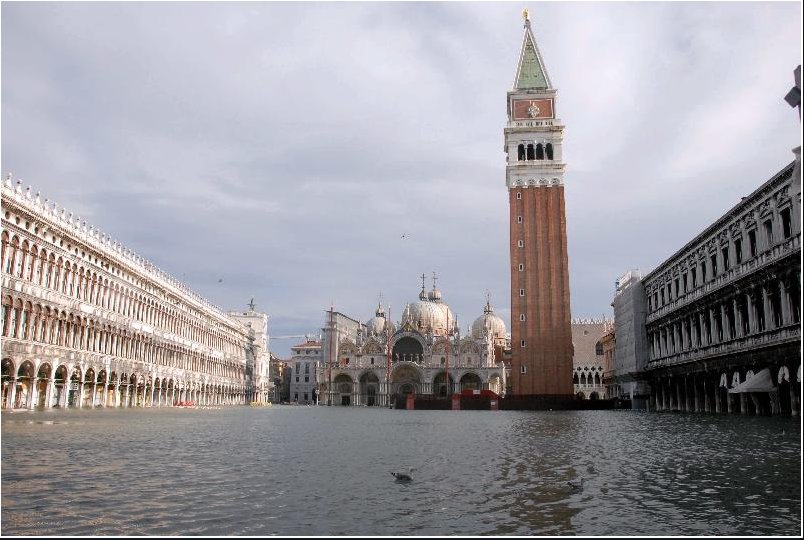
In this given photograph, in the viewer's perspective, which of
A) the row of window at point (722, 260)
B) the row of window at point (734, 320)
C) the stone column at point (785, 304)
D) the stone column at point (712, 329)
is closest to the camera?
the stone column at point (785, 304)

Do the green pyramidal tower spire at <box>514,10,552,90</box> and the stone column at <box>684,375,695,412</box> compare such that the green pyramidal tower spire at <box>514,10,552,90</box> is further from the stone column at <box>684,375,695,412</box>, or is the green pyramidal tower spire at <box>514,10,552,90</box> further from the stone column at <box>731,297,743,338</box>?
the stone column at <box>731,297,743,338</box>

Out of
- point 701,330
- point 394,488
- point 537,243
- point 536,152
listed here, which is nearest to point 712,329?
point 701,330

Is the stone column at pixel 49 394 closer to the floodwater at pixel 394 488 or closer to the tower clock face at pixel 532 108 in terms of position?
the floodwater at pixel 394 488

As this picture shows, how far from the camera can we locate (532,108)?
7956cm

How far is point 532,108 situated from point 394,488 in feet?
240

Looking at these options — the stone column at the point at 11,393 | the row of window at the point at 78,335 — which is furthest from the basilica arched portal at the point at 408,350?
the stone column at the point at 11,393

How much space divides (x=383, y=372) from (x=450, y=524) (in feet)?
309

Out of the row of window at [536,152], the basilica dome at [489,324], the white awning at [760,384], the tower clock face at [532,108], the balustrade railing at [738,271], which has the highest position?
the tower clock face at [532,108]

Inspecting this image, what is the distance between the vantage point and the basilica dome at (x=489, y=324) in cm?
11938

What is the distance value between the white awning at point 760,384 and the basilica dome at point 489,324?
8606 cm

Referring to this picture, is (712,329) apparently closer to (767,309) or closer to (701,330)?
(701,330)

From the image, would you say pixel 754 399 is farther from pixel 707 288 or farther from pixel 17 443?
pixel 17 443

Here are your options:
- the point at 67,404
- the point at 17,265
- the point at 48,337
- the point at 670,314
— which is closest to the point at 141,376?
the point at 67,404

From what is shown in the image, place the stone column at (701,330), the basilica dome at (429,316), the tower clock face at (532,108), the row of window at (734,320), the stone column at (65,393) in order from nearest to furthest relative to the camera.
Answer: the row of window at (734,320) < the stone column at (701,330) < the stone column at (65,393) < the tower clock face at (532,108) < the basilica dome at (429,316)
